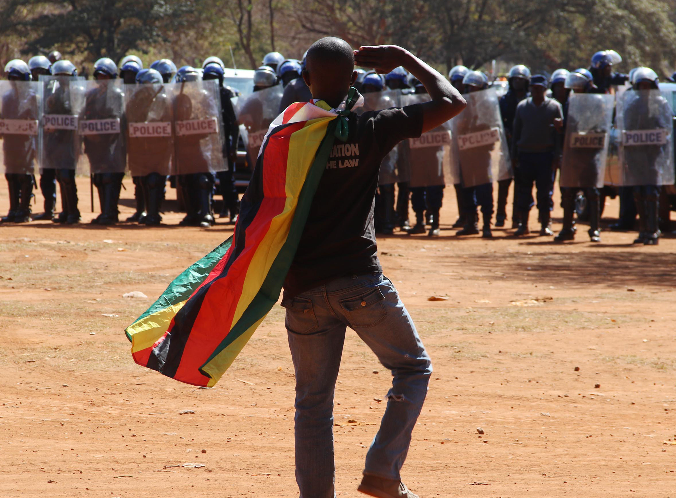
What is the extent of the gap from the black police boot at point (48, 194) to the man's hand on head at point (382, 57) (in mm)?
12195

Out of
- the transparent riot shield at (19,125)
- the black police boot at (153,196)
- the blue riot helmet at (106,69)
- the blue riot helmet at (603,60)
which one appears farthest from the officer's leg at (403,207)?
the transparent riot shield at (19,125)

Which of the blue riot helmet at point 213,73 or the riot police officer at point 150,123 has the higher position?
the blue riot helmet at point 213,73

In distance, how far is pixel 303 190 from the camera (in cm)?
335

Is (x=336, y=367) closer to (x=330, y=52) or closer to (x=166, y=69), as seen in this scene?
(x=330, y=52)

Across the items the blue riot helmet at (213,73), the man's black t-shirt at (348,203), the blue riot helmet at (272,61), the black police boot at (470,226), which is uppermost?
the blue riot helmet at (272,61)

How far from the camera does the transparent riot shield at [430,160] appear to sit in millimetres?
14117

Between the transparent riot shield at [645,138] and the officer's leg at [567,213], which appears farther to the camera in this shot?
the officer's leg at [567,213]

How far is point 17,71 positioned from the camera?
46.5 feet

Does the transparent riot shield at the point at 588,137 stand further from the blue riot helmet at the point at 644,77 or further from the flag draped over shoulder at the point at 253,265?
the flag draped over shoulder at the point at 253,265

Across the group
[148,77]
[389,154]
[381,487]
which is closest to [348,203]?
[381,487]

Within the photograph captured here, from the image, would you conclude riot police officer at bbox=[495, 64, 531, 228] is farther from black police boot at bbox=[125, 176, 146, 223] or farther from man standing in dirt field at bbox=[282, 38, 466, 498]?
man standing in dirt field at bbox=[282, 38, 466, 498]

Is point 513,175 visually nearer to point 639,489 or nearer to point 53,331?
point 53,331

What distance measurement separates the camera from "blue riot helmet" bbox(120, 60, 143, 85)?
48.0ft

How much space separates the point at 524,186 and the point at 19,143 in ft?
25.5
